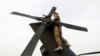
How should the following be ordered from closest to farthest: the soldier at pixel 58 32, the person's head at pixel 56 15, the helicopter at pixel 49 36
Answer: the helicopter at pixel 49 36
the soldier at pixel 58 32
the person's head at pixel 56 15

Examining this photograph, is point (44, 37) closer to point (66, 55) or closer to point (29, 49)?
point (66, 55)

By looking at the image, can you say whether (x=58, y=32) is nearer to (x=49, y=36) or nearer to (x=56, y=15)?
(x=49, y=36)

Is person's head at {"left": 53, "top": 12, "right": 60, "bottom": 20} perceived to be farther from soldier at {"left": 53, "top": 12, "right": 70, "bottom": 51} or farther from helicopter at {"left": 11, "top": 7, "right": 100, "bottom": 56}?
helicopter at {"left": 11, "top": 7, "right": 100, "bottom": 56}

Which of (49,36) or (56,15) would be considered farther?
(56,15)

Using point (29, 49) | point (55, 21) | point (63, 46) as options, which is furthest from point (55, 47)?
point (29, 49)

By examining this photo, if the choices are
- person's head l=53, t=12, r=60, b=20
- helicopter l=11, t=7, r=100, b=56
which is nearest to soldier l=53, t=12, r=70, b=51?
person's head l=53, t=12, r=60, b=20

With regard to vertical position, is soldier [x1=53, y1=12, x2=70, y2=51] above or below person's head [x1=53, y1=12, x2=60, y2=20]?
below

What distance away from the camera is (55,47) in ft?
53.1

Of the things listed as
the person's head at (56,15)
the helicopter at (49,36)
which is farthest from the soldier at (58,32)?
the helicopter at (49,36)

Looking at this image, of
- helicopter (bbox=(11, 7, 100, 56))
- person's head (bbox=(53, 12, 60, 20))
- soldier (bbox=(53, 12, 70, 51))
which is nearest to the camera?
helicopter (bbox=(11, 7, 100, 56))

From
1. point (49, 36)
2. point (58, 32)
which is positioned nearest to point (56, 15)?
point (58, 32)

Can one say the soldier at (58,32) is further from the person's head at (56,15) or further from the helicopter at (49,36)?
the helicopter at (49,36)

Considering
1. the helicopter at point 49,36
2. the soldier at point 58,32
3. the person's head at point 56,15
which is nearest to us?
the helicopter at point 49,36

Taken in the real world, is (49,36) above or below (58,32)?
below
